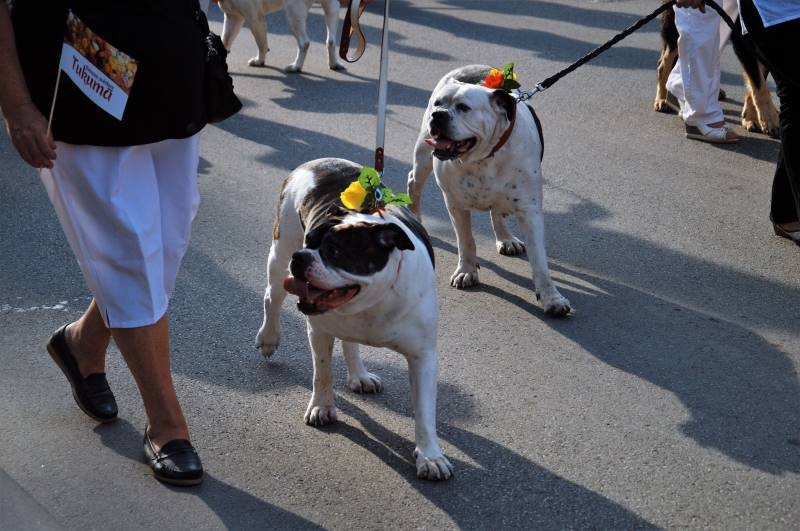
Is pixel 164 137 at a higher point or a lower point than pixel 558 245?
higher

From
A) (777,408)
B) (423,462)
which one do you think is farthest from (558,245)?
(423,462)

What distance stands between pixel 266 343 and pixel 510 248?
6.30 feet

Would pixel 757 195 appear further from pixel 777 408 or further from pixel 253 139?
pixel 253 139

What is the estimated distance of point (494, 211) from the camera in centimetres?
555

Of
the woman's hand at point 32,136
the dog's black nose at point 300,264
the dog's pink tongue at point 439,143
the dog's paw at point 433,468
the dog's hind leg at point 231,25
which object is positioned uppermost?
the woman's hand at point 32,136

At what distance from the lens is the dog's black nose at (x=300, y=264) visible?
11.5 ft

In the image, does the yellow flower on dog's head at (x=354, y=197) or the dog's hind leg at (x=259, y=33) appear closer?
A: the yellow flower on dog's head at (x=354, y=197)

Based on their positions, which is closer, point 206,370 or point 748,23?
point 206,370

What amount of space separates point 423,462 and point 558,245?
2737mm

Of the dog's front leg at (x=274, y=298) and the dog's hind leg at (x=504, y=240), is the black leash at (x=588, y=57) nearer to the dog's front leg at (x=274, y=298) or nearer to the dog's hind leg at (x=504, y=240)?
the dog's hind leg at (x=504, y=240)

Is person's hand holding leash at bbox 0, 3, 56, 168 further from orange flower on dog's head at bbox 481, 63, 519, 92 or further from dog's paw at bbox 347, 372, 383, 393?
orange flower on dog's head at bbox 481, 63, 519, 92

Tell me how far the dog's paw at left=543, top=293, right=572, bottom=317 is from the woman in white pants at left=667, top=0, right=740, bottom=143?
10.9 feet

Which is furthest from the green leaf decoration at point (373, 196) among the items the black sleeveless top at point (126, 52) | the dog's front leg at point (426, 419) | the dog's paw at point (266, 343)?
the dog's paw at point (266, 343)

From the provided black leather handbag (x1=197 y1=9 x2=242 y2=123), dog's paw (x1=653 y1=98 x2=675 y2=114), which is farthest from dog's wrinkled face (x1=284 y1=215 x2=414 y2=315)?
dog's paw (x1=653 y1=98 x2=675 y2=114)
